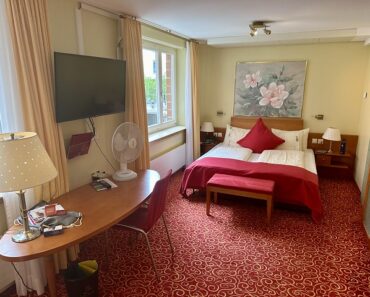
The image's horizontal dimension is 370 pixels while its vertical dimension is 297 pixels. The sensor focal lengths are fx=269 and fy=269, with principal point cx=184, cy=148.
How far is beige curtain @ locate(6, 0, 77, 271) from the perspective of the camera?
74.0 inches

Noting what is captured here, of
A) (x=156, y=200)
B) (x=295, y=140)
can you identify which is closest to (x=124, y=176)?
(x=156, y=200)

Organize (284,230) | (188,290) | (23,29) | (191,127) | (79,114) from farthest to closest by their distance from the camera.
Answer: (191,127) → (284,230) → (79,114) → (188,290) → (23,29)

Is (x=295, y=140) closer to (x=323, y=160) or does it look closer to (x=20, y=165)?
(x=323, y=160)

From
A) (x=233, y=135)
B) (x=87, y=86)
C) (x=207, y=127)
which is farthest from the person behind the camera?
(x=207, y=127)

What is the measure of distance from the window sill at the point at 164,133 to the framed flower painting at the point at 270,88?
1.29 metres

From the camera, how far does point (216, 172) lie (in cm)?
370

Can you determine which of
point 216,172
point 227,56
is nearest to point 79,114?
point 216,172

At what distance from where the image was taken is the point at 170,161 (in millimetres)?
4637

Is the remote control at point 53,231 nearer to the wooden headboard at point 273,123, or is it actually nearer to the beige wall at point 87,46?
the beige wall at point 87,46

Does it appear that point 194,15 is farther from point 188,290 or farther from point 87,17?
point 188,290

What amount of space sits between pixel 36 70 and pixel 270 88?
4.04 m

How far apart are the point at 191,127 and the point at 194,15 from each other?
2257 millimetres

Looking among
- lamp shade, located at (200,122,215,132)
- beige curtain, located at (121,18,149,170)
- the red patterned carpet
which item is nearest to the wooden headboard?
lamp shade, located at (200,122,215,132)

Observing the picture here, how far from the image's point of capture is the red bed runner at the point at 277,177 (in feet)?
10.6
